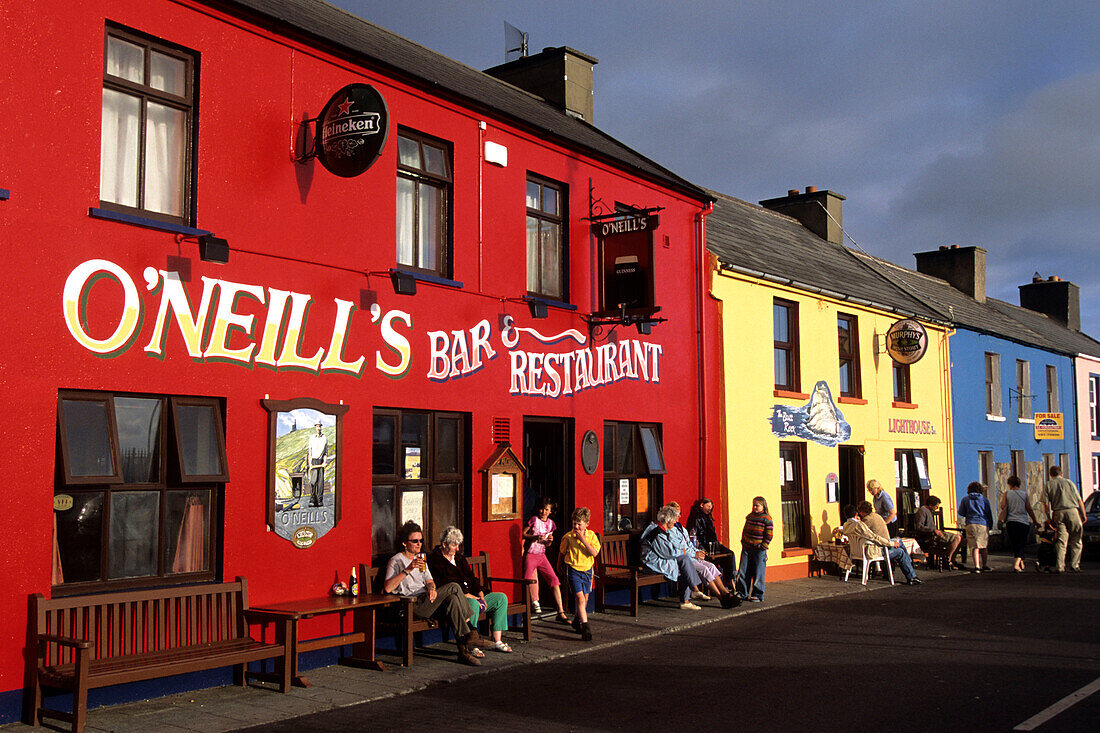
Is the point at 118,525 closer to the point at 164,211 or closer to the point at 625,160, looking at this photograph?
the point at 164,211

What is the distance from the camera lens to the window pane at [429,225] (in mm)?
11305

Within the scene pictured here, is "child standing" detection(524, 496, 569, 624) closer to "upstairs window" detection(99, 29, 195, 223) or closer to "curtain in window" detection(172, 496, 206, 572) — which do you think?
"curtain in window" detection(172, 496, 206, 572)

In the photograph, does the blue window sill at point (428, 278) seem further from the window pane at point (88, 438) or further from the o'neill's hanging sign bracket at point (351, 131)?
the window pane at point (88, 438)

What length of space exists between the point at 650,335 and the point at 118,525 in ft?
27.9

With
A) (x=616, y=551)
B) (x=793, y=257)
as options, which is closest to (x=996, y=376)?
(x=793, y=257)

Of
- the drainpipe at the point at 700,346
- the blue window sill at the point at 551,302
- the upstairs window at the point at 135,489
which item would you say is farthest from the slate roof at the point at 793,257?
the upstairs window at the point at 135,489


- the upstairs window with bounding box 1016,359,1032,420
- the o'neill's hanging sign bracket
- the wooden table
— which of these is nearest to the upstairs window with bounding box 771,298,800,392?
the wooden table

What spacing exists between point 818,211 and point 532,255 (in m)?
14.0

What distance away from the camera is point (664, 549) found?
1344cm

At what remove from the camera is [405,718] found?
7645 millimetres

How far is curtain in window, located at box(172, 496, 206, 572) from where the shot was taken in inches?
338

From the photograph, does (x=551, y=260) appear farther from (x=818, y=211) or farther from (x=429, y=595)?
(x=818, y=211)

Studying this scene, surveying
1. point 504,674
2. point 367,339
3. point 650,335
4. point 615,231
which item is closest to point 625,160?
point 615,231

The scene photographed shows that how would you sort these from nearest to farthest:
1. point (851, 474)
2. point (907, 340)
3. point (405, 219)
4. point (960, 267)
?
point (405, 219) → point (851, 474) → point (907, 340) → point (960, 267)
